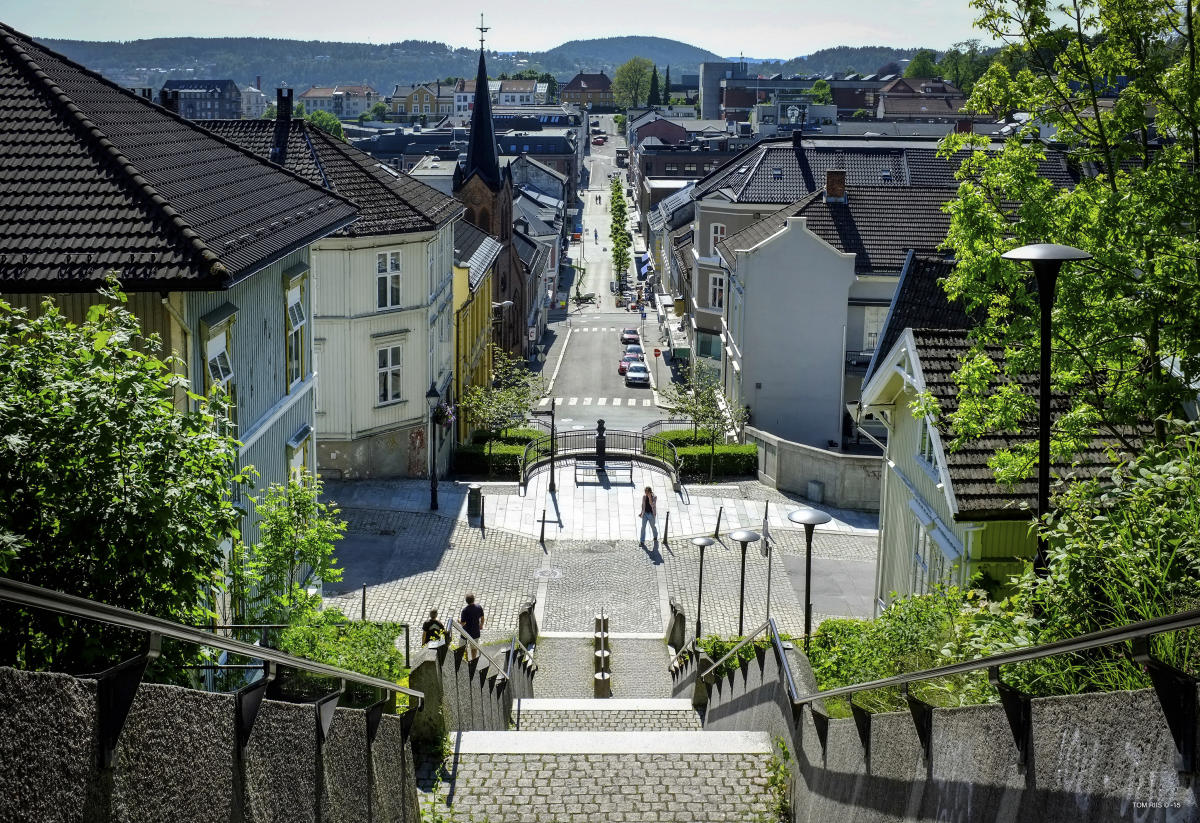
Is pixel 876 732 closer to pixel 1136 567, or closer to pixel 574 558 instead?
pixel 1136 567

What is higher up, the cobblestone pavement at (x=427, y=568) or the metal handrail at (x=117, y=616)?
the metal handrail at (x=117, y=616)

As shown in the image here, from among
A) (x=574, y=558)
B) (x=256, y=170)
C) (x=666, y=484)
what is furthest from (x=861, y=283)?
(x=256, y=170)

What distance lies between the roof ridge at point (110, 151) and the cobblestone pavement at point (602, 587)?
1392 cm

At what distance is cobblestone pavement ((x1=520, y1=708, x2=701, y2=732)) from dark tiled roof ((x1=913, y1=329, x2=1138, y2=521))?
483cm

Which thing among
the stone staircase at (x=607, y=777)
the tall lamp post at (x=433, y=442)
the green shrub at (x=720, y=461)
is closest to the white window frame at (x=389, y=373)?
the tall lamp post at (x=433, y=442)

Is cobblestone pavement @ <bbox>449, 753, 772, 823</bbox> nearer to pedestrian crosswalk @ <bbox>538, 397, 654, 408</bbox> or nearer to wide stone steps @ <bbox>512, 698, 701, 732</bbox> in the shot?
wide stone steps @ <bbox>512, 698, 701, 732</bbox>

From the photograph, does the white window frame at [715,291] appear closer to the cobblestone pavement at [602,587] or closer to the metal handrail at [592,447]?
the metal handrail at [592,447]

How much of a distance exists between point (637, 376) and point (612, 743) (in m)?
54.2

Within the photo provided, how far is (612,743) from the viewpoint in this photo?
1248cm

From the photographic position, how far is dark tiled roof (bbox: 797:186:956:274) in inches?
→ 1661

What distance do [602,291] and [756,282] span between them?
2666 inches

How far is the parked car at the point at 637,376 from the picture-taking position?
66.4m

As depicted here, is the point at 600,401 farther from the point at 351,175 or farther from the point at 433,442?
the point at 351,175

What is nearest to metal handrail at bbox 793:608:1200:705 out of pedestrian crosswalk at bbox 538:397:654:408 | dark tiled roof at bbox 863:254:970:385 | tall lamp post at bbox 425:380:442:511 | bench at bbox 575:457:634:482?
dark tiled roof at bbox 863:254:970:385
